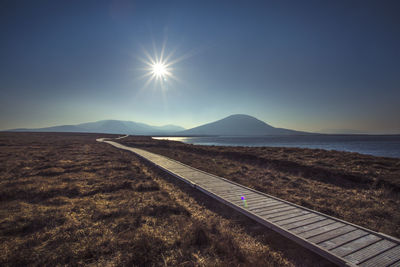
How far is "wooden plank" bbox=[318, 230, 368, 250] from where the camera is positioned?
3.93m

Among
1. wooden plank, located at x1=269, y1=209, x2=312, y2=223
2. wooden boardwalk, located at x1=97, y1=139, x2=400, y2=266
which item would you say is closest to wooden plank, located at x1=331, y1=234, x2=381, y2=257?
wooden boardwalk, located at x1=97, y1=139, x2=400, y2=266

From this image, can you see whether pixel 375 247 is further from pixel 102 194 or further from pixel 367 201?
pixel 102 194

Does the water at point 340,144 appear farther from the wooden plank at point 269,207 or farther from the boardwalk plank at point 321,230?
the boardwalk plank at point 321,230

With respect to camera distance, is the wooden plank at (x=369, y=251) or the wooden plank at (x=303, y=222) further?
the wooden plank at (x=303, y=222)

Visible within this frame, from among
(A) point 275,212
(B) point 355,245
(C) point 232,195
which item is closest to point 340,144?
(C) point 232,195

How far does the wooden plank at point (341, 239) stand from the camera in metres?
3.93

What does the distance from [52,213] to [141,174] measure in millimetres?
6231

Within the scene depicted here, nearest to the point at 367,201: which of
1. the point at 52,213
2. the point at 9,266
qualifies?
the point at 9,266

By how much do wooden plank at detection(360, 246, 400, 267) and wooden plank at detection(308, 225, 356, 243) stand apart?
80 centimetres

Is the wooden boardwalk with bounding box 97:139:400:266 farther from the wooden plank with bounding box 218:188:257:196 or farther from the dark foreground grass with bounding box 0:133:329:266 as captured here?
the dark foreground grass with bounding box 0:133:329:266

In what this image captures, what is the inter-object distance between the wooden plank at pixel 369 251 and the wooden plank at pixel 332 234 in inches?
22.6

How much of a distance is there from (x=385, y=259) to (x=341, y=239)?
0.76 m

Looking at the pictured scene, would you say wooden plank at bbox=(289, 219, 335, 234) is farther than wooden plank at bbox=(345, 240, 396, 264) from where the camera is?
Yes

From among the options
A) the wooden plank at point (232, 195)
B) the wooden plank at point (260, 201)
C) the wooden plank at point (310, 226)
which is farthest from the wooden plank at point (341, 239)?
the wooden plank at point (232, 195)
